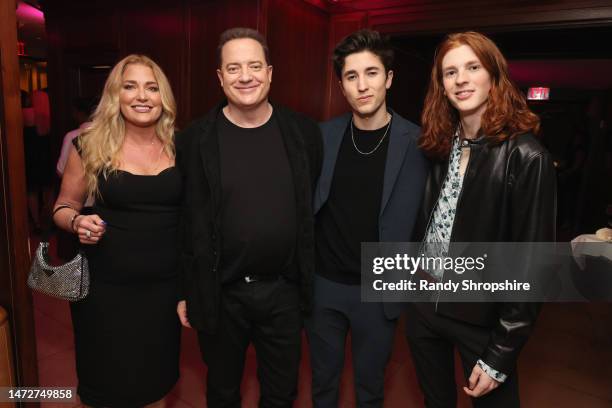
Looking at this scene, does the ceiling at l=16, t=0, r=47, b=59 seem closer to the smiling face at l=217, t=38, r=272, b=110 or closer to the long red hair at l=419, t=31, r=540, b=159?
the smiling face at l=217, t=38, r=272, b=110

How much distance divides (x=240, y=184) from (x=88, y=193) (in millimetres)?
668

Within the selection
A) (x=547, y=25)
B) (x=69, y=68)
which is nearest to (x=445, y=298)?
(x=547, y=25)

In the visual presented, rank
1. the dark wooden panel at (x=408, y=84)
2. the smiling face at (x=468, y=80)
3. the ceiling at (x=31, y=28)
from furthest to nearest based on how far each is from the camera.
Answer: the ceiling at (x=31, y=28)
the dark wooden panel at (x=408, y=84)
the smiling face at (x=468, y=80)

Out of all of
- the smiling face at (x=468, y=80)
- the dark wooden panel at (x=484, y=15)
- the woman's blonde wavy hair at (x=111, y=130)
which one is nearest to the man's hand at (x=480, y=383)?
the smiling face at (x=468, y=80)

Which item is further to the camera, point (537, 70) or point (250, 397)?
point (537, 70)

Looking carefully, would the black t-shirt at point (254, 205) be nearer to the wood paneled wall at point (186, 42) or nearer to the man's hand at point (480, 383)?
the man's hand at point (480, 383)

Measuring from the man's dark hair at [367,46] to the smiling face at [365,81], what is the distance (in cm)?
2

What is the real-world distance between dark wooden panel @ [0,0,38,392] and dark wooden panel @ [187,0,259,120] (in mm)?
2525

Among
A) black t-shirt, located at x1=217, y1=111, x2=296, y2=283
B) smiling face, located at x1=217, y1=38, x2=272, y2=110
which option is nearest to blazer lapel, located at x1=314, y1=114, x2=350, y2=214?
black t-shirt, located at x1=217, y1=111, x2=296, y2=283

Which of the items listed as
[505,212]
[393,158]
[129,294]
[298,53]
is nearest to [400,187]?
[393,158]

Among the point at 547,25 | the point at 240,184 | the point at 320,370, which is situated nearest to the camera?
the point at 240,184

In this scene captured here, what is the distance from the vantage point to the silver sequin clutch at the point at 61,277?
172 cm

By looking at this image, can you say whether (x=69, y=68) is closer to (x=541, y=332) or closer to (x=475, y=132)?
(x=475, y=132)

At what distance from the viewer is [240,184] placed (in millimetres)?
1729
